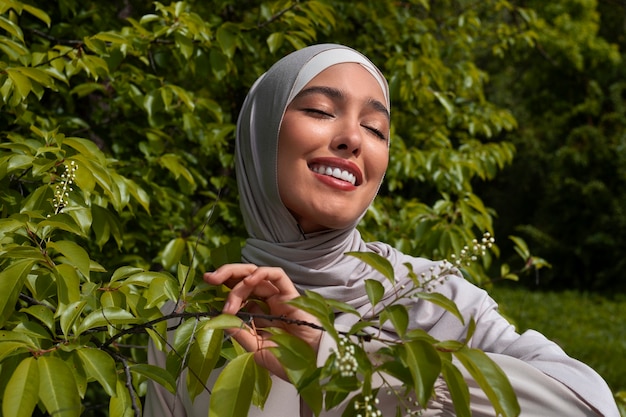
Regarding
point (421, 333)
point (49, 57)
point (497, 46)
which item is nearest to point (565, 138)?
point (497, 46)

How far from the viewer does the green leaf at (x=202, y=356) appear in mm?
1299

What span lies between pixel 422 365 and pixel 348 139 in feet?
2.38

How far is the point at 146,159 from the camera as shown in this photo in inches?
119

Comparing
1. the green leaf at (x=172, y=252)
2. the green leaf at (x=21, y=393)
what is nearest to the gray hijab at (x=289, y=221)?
the green leaf at (x=21, y=393)

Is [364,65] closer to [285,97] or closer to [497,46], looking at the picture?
[285,97]

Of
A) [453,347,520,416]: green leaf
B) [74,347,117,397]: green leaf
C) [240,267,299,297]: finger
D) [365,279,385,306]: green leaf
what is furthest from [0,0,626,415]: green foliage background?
[453,347,520,416]: green leaf

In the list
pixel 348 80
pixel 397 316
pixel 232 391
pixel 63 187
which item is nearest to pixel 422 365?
pixel 397 316

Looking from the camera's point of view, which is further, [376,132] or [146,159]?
[146,159]

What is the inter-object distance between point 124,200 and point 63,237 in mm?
351

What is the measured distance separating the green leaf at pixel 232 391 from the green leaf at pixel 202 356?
146 mm

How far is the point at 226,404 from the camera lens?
1.15 meters

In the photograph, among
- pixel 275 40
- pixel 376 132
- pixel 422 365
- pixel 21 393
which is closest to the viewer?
pixel 422 365

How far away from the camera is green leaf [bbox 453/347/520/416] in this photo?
1115 mm

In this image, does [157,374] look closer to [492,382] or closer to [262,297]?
[262,297]
